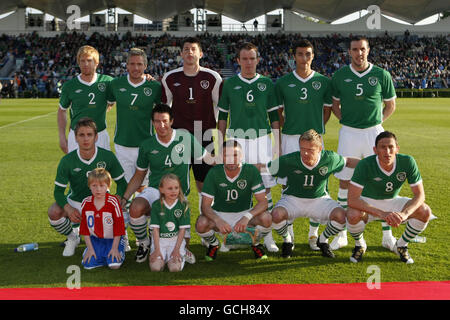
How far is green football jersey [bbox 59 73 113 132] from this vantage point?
545 cm

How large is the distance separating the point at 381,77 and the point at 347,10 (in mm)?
46384

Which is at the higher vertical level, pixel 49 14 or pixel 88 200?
pixel 49 14

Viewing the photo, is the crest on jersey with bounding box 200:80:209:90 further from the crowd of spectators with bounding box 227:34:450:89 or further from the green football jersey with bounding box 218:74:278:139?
the crowd of spectators with bounding box 227:34:450:89

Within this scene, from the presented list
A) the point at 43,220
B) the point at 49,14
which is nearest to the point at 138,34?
the point at 49,14

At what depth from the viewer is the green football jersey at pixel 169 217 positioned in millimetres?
4480

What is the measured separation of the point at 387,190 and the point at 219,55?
3918 centimetres

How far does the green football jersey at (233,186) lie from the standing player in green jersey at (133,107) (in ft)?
3.92

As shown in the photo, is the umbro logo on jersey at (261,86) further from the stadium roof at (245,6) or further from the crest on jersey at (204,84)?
the stadium roof at (245,6)

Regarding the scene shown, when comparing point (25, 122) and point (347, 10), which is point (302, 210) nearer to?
point (25, 122)

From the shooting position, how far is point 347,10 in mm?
48125

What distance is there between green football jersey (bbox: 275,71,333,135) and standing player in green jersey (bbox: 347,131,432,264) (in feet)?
2.92

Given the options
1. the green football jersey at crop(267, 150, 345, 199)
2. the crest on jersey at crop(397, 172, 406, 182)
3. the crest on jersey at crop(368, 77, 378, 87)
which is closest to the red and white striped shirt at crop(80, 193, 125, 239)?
the green football jersey at crop(267, 150, 345, 199)
